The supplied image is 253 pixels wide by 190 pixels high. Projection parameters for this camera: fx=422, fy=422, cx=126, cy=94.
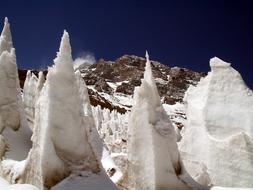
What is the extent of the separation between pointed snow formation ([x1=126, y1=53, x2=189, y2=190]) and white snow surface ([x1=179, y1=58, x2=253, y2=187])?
1.44 meters

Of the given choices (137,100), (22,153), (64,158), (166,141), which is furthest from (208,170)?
(22,153)

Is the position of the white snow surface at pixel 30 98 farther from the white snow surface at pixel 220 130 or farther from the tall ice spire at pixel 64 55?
the tall ice spire at pixel 64 55

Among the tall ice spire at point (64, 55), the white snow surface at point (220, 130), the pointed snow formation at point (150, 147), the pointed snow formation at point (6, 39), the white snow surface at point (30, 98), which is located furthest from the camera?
the white snow surface at point (30, 98)

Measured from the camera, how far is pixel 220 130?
12523 millimetres

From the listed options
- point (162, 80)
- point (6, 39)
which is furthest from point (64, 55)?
point (162, 80)

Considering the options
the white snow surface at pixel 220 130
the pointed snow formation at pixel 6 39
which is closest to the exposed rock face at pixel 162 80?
the pointed snow formation at pixel 6 39

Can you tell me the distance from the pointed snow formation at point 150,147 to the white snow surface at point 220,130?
1439 mm

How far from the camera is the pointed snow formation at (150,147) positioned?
1038 centimetres

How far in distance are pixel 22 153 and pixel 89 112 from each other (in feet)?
Answer: 15.0

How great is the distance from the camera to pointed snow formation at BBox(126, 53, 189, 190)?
409 inches

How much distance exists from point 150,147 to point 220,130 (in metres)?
2.92

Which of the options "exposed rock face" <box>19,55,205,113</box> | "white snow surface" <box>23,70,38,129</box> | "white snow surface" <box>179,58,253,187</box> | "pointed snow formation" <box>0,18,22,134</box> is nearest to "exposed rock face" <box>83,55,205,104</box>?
"exposed rock face" <box>19,55,205,113</box>

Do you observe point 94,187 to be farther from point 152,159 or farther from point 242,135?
point 242,135

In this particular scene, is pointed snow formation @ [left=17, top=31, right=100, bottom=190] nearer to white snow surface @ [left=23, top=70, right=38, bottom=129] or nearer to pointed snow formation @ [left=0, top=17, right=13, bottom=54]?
pointed snow formation @ [left=0, top=17, right=13, bottom=54]
